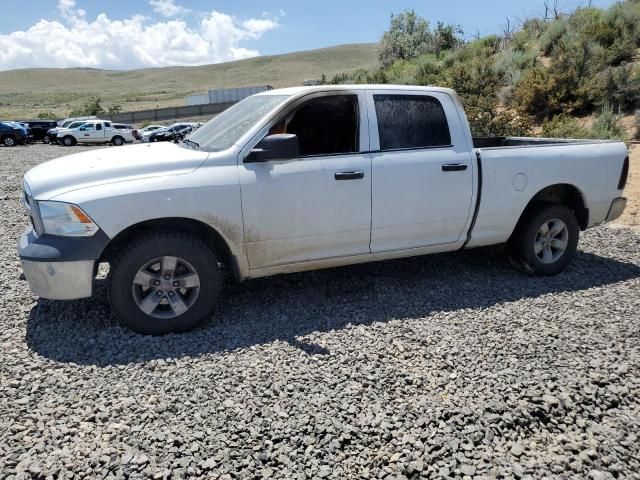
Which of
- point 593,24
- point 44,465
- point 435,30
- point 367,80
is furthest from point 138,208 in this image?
point 435,30

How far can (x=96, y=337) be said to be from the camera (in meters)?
4.09

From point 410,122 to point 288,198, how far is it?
1.44 m

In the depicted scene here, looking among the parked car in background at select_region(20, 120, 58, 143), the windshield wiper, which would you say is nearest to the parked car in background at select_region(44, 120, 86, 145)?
the parked car in background at select_region(20, 120, 58, 143)

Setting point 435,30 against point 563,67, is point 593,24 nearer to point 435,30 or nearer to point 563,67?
point 563,67

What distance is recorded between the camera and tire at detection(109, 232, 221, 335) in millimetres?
3957

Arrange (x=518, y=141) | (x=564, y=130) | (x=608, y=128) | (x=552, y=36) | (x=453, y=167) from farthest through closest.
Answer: (x=552, y=36)
(x=608, y=128)
(x=564, y=130)
(x=518, y=141)
(x=453, y=167)

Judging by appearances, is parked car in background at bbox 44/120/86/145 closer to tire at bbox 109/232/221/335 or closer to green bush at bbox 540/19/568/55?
green bush at bbox 540/19/568/55

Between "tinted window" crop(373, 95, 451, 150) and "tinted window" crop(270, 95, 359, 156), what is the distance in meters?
0.25

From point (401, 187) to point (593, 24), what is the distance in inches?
717

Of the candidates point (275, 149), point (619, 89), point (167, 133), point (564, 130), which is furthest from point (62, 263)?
point (167, 133)

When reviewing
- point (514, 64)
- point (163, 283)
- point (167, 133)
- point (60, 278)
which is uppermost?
point (514, 64)

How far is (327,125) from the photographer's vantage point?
15.2ft

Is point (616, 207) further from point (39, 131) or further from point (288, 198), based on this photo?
point (39, 131)

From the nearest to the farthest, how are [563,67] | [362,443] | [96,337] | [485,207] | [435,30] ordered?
[362,443], [96,337], [485,207], [563,67], [435,30]
